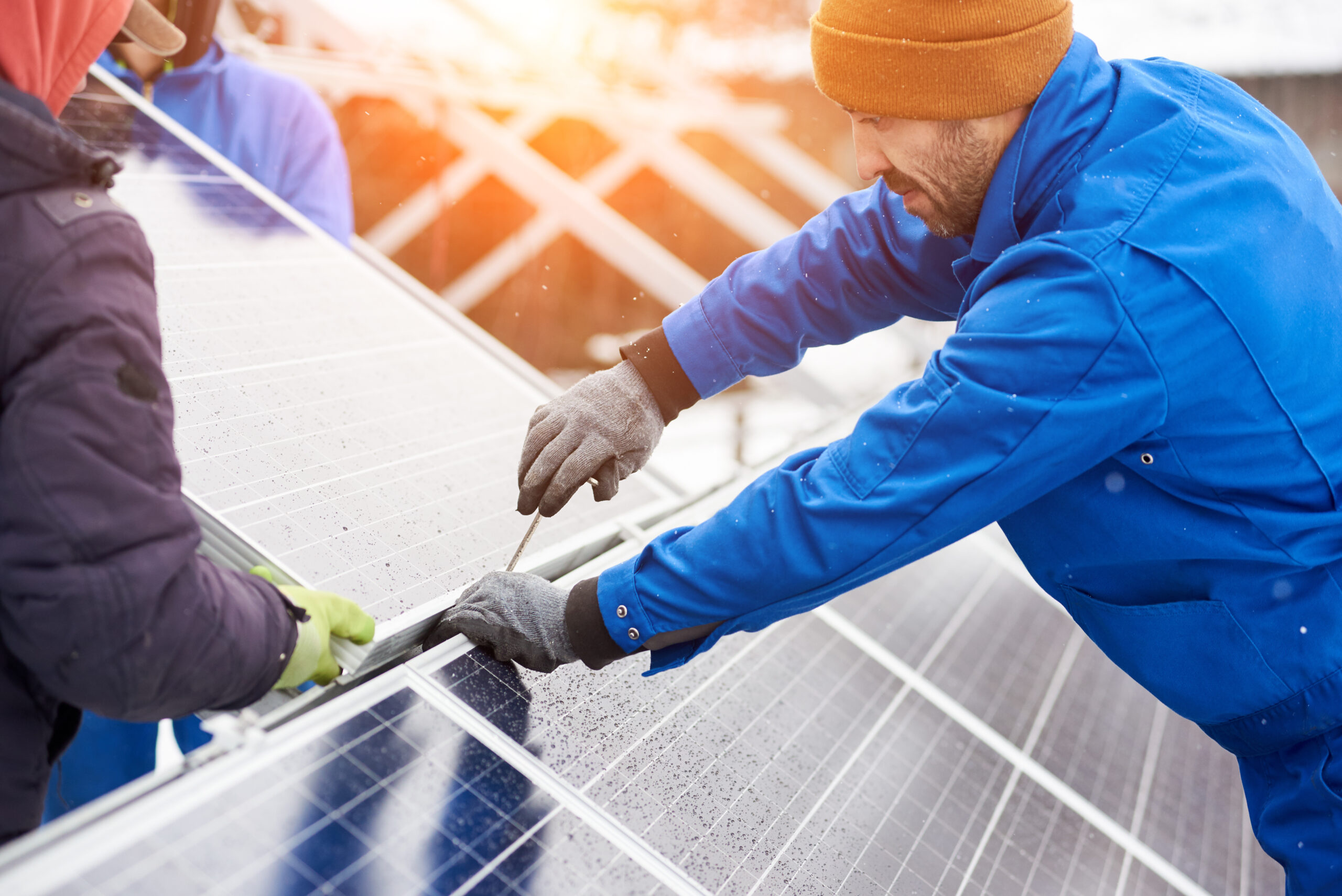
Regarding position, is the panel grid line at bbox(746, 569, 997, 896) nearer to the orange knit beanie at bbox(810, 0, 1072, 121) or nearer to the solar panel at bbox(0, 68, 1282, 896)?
the solar panel at bbox(0, 68, 1282, 896)

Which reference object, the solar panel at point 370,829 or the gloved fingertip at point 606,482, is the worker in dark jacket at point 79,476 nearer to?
the solar panel at point 370,829

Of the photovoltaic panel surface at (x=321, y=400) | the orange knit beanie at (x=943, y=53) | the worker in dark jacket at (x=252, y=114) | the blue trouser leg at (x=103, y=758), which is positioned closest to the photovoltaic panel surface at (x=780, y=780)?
the photovoltaic panel surface at (x=321, y=400)

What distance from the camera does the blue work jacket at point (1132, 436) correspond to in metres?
1.11

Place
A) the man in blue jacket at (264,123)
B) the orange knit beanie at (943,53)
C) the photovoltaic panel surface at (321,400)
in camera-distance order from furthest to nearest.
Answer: the man in blue jacket at (264,123) → the photovoltaic panel surface at (321,400) → the orange knit beanie at (943,53)

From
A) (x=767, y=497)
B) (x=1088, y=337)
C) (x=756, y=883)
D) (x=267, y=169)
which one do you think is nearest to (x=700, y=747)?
(x=756, y=883)

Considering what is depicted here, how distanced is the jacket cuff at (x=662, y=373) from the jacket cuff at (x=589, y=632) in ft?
1.68

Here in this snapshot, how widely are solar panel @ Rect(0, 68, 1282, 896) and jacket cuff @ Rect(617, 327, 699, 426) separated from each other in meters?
0.33

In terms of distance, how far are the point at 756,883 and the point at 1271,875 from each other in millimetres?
1484

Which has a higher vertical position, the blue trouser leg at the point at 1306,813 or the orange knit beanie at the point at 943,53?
the orange knit beanie at the point at 943,53

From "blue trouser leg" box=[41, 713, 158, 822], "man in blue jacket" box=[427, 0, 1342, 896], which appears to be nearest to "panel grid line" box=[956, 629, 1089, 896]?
"man in blue jacket" box=[427, 0, 1342, 896]

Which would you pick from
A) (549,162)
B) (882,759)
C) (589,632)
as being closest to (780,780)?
(882,759)

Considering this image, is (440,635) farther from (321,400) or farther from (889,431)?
(889,431)

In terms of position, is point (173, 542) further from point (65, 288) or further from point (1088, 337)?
point (1088, 337)

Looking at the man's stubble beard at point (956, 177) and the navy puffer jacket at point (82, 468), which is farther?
the man's stubble beard at point (956, 177)
